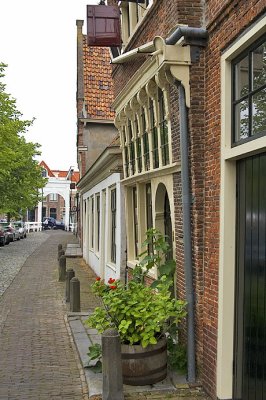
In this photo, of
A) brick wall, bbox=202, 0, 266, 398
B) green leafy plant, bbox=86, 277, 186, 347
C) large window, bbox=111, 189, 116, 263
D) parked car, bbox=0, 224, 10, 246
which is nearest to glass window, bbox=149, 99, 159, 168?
brick wall, bbox=202, 0, 266, 398

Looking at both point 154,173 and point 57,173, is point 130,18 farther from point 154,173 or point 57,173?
point 57,173

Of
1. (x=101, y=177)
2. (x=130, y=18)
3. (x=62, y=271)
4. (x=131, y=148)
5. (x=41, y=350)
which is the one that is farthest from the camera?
(x=62, y=271)

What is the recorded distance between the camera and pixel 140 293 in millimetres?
5484

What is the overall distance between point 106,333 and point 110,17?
6.72 meters

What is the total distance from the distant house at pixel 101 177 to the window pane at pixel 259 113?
20.7 ft

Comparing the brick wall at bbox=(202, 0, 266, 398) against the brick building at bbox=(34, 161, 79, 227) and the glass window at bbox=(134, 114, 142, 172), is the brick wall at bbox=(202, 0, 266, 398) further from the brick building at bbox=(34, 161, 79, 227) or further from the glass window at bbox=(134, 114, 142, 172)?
the brick building at bbox=(34, 161, 79, 227)

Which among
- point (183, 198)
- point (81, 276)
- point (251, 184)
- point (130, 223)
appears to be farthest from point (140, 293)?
point (81, 276)

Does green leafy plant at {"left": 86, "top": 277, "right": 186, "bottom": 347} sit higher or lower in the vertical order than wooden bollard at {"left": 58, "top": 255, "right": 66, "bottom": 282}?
higher

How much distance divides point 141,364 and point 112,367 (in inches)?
21.7

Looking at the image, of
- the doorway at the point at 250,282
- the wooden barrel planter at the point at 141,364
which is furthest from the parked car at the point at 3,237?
the doorway at the point at 250,282

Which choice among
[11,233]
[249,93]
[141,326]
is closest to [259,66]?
[249,93]

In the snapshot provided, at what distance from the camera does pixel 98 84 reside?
803 inches

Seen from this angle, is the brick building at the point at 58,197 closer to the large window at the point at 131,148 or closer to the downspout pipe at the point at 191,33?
the large window at the point at 131,148

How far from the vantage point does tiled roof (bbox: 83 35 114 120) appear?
20.4m
